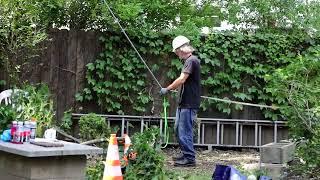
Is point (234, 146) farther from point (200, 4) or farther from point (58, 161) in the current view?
point (58, 161)

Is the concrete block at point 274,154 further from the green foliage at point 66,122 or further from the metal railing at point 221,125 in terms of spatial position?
the green foliage at point 66,122

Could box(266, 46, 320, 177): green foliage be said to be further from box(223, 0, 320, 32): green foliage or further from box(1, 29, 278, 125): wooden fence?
box(1, 29, 278, 125): wooden fence

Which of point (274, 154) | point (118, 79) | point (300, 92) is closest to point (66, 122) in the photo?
point (118, 79)

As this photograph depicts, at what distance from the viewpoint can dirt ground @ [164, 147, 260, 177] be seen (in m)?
7.30

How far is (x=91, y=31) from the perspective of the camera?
31.3 ft

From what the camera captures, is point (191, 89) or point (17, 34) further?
point (17, 34)

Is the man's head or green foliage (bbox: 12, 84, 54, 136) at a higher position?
the man's head

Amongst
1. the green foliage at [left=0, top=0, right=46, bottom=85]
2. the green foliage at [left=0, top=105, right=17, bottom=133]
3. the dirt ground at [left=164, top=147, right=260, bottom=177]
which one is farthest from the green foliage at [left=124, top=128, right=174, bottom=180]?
the green foliage at [left=0, top=0, right=46, bottom=85]

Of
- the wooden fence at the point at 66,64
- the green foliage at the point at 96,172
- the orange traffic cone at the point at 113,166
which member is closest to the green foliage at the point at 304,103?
the green foliage at the point at 96,172

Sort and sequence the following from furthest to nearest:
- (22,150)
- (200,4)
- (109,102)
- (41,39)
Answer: (200,4), (109,102), (41,39), (22,150)

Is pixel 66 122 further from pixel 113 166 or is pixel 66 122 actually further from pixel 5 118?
pixel 113 166

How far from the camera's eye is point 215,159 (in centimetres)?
855

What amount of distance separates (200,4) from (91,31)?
2529 millimetres

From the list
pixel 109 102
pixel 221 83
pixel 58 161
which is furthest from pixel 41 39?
pixel 58 161
